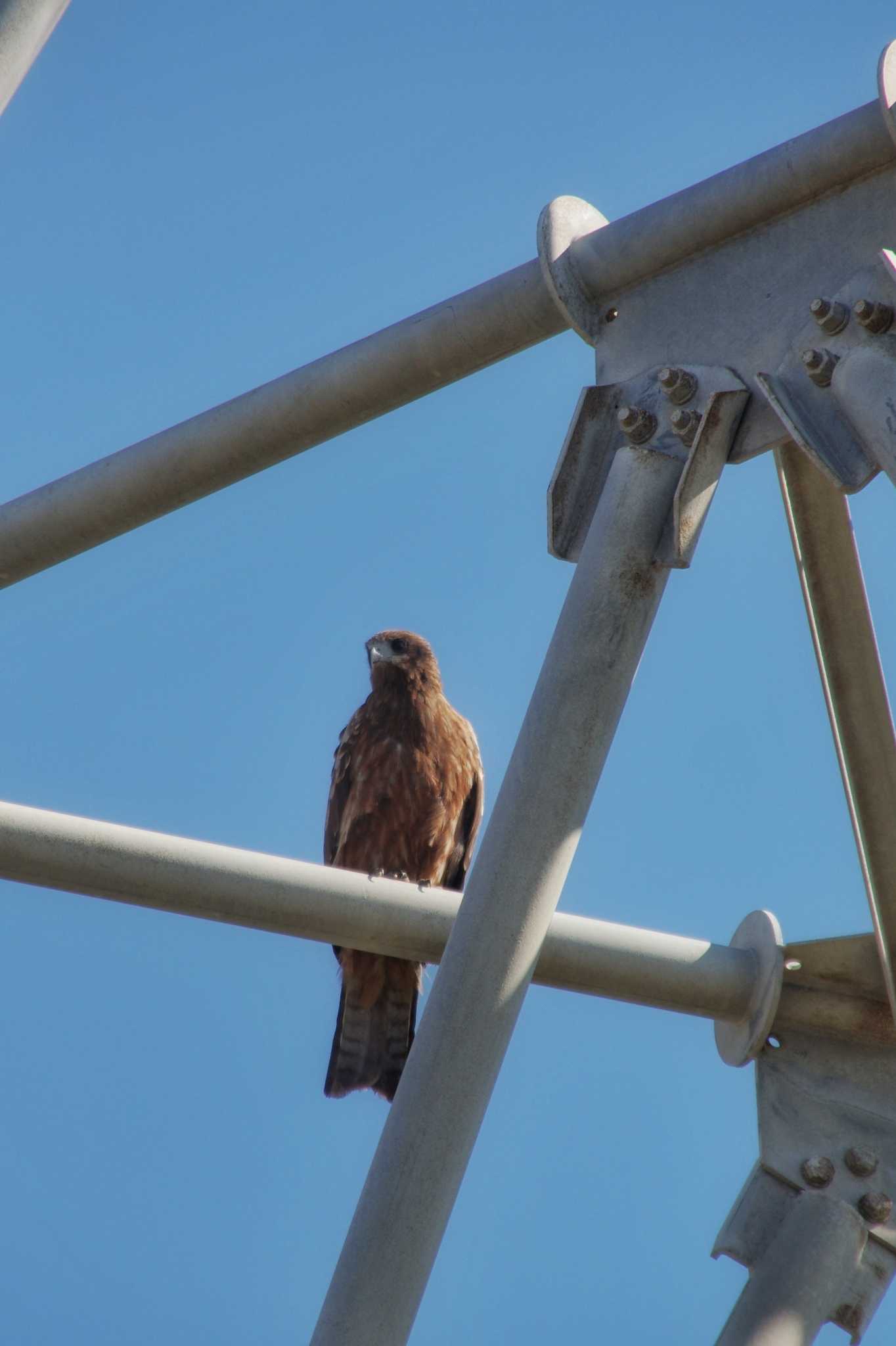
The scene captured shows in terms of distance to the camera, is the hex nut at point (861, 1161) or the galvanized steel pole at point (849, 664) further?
the hex nut at point (861, 1161)

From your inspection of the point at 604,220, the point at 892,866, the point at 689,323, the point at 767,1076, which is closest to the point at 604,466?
the point at 689,323

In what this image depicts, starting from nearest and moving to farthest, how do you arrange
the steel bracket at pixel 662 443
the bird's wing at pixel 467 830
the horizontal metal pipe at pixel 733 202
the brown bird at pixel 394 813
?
the horizontal metal pipe at pixel 733 202 < the steel bracket at pixel 662 443 < the brown bird at pixel 394 813 < the bird's wing at pixel 467 830

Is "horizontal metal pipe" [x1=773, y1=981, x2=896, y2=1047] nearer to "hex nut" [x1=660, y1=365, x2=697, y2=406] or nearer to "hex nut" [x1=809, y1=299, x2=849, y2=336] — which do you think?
"hex nut" [x1=660, y1=365, x2=697, y2=406]

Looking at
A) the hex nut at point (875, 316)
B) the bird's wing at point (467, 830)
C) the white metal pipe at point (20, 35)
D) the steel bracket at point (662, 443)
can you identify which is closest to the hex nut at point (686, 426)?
the steel bracket at point (662, 443)

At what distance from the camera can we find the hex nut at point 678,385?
3.18 metres

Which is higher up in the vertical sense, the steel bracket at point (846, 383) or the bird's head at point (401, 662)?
the bird's head at point (401, 662)

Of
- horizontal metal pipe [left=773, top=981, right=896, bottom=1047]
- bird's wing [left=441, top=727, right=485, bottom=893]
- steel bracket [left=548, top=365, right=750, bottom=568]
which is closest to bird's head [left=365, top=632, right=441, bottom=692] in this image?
bird's wing [left=441, top=727, right=485, bottom=893]

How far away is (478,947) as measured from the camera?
2.86 meters

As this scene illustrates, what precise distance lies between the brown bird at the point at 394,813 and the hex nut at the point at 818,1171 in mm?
3251

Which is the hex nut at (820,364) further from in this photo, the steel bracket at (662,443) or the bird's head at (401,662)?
the bird's head at (401,662)

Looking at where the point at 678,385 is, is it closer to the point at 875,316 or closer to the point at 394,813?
the point at 875,316

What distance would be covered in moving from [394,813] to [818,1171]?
3.93m

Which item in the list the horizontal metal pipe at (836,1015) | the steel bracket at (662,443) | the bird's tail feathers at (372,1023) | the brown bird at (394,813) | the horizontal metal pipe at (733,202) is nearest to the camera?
the horizontal metal pipe at (733,202)

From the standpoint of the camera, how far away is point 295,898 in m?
3.33
